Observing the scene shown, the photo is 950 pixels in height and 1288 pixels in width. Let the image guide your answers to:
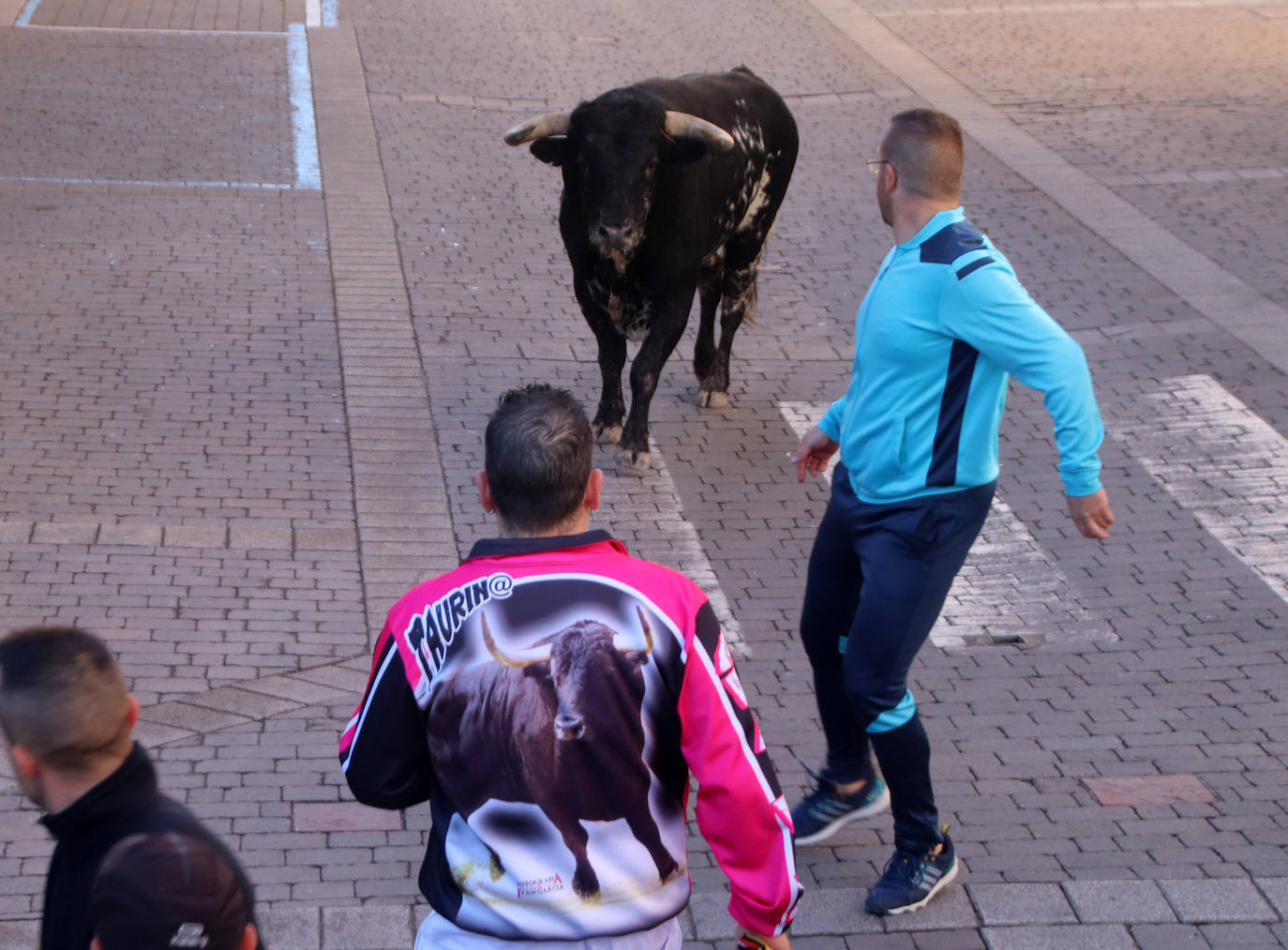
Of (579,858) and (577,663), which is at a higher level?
(577,663)

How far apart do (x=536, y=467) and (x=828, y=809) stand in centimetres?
239

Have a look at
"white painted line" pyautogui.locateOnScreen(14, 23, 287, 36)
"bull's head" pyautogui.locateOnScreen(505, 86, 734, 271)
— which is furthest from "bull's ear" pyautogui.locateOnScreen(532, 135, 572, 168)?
"white painted line" pyautogui.locateOnScreen(14, 23, 287, 36)

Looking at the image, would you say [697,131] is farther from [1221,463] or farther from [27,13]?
[27,13]

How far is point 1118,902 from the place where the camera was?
428cm

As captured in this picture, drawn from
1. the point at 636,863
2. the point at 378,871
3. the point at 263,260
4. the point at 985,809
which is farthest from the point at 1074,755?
the point at 263,260

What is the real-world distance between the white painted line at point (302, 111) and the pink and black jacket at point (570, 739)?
975cm

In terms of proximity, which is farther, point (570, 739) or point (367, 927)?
point (367, 927)

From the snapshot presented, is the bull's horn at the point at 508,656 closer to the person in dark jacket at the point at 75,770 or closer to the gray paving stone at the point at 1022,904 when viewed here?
the person in dark jacket at the point at 75,770

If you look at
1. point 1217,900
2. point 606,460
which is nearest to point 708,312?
point 606,460

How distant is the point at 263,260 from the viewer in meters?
10.0

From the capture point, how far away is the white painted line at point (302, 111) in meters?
12.0

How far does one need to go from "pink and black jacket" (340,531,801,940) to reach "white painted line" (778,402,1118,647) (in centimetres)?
363

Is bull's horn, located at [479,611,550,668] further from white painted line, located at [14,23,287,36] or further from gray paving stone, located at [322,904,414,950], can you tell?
white painted line, located at [14,23,287,36]

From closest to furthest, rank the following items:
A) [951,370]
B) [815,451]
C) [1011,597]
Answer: [951,370] < [815,451] < [1011,597]
